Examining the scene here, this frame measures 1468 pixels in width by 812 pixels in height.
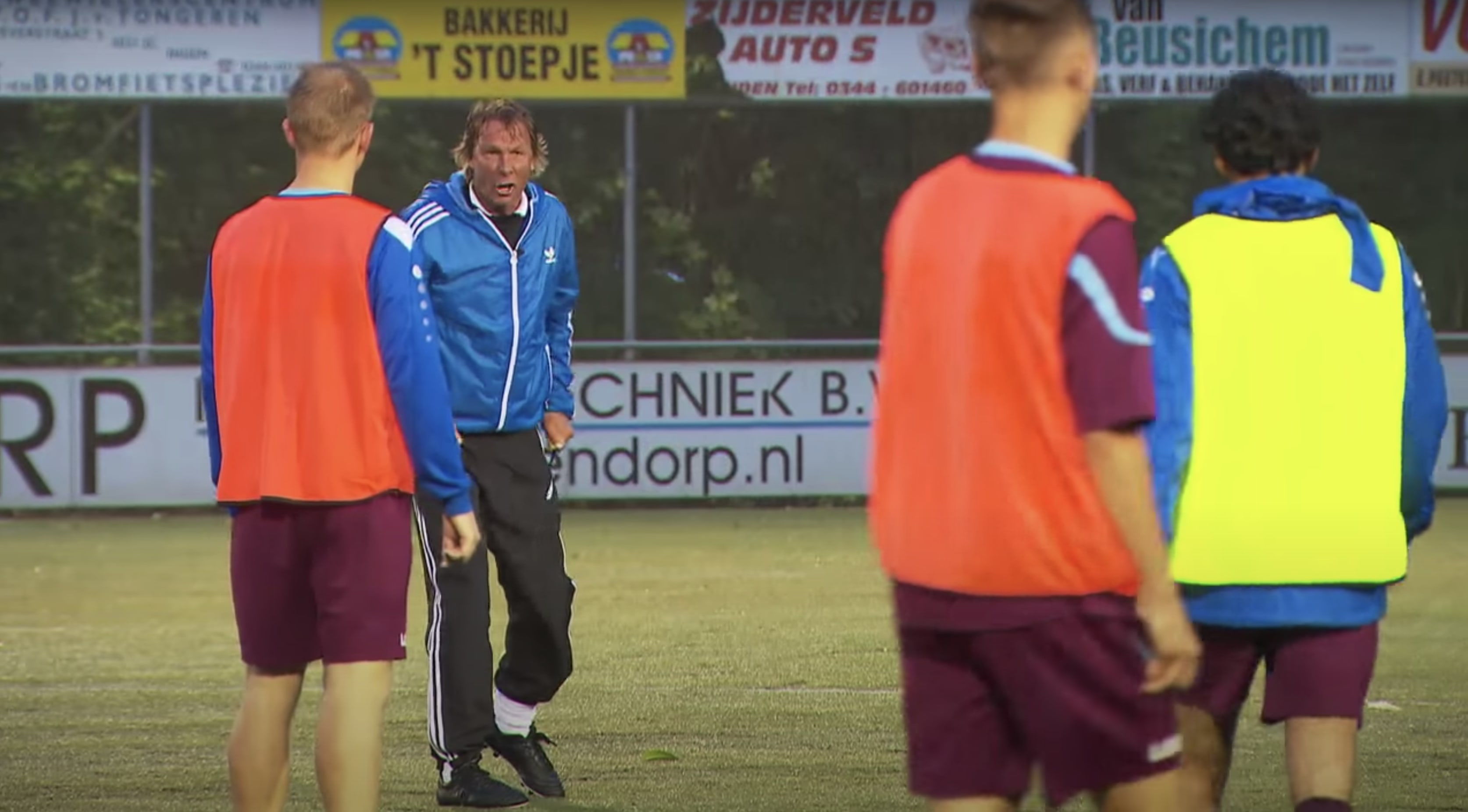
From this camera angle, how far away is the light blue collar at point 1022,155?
4051mm

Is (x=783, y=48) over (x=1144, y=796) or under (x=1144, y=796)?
over

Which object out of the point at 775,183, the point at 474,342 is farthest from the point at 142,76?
the point at 474,342

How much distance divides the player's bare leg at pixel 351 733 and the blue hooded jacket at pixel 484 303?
6.00ft

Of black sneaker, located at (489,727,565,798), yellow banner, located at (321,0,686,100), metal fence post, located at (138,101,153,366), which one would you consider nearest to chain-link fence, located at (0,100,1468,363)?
metal fence post, located at (138,101,153,366)

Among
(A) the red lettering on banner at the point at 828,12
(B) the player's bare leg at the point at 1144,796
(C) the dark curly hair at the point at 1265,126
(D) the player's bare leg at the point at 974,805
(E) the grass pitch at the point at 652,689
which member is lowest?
(E) the grass pitch at the point at 652,689

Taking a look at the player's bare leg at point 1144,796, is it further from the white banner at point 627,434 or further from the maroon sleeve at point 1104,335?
the white banner at point 627,434

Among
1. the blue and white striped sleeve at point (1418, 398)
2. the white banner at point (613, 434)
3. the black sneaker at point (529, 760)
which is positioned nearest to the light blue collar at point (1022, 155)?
the blue and white striped sleeve at point (1418, 398)

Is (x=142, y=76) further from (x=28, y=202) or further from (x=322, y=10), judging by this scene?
(x=28, y=202)

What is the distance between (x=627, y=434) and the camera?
18.7m

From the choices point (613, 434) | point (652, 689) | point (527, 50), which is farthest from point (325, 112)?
point (527, 50)

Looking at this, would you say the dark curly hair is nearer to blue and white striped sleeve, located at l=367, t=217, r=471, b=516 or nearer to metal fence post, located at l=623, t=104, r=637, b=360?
blue and white striped sleeve, located at l=367, t=217, r=471, b=516

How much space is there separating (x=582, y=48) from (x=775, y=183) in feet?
8.66

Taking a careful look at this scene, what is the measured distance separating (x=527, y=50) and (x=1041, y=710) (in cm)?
1588

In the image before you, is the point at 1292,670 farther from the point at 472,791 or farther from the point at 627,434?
the point at 627,434
